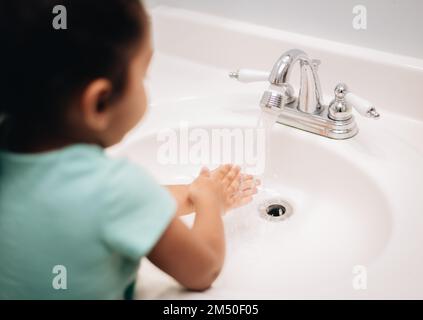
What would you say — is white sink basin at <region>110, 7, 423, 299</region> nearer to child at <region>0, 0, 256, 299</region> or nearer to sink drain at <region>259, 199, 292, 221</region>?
sink drain at <region>259, 199, 292, 221</region>

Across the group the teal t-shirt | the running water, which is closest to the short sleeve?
the teal t-shirt

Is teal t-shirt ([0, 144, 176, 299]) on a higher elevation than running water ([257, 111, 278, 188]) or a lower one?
lower

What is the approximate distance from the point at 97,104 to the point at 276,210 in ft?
1.49

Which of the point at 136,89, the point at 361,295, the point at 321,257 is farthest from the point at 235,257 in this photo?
the point at 136,89

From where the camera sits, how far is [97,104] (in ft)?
1.39

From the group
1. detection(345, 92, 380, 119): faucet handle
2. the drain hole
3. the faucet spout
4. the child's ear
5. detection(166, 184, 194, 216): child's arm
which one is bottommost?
the drain hole

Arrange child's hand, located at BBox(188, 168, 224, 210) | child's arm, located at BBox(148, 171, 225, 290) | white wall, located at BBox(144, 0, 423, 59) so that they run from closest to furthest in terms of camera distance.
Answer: child's arm, located at BBox(148, 171, 225, 290)
child's hand, located at BBox(188, 168, 224, 210)
white wall, located at BBox(144, 0, 423, 59)

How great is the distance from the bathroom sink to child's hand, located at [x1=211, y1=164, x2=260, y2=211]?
0.07 m

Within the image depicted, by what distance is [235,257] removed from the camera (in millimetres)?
713

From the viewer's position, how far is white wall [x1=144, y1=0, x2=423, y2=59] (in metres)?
0.76

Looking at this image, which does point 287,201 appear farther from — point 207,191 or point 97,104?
point 97,104

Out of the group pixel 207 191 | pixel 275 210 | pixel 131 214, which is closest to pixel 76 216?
pixel 131 214

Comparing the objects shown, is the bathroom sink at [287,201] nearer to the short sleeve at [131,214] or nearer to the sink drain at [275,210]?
the sink drain at [275,210]
